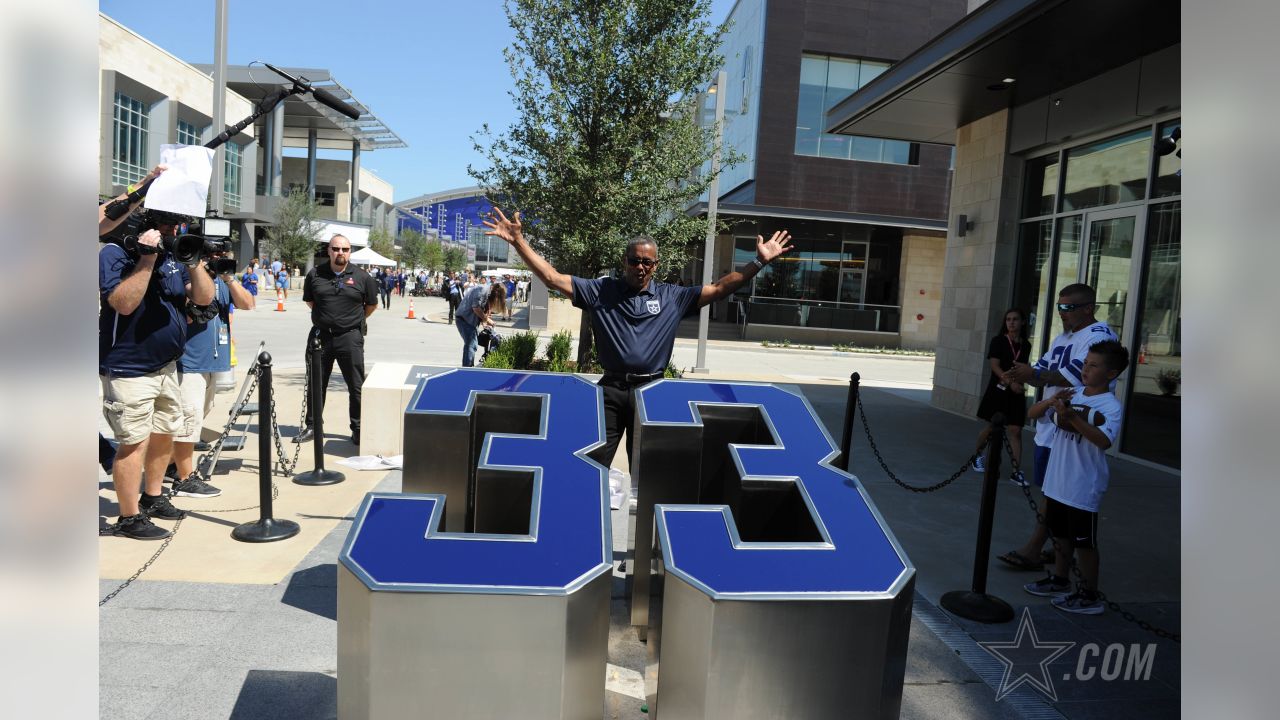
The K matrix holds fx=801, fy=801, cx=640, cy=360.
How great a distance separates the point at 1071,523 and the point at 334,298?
259 inches

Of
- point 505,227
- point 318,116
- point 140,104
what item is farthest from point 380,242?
point 505,227

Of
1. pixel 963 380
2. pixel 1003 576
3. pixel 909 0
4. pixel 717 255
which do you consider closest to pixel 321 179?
pixel 717 255

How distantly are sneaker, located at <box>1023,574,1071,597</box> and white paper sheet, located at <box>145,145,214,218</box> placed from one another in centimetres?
551

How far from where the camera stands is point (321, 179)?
76.0 m

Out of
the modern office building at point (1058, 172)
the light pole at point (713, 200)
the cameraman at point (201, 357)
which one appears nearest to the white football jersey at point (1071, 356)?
the modern office building at point (1058, 172)

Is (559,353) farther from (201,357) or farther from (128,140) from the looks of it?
(128,140)

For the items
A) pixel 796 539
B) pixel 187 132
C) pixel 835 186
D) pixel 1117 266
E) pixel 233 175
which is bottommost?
pixel 796 539

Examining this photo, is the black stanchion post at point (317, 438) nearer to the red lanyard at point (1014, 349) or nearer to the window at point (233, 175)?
the red lanyard at point (1014, 349)

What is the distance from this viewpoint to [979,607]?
480 cm

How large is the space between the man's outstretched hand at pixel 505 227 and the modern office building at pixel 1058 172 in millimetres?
5620

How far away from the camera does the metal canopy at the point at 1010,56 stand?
766 cm

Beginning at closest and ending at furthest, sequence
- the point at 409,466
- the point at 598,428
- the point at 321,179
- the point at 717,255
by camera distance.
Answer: the point at 598,428 → the point at 409,466 → the point at 717,255 → the point at 321,179

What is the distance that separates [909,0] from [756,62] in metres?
5.55
